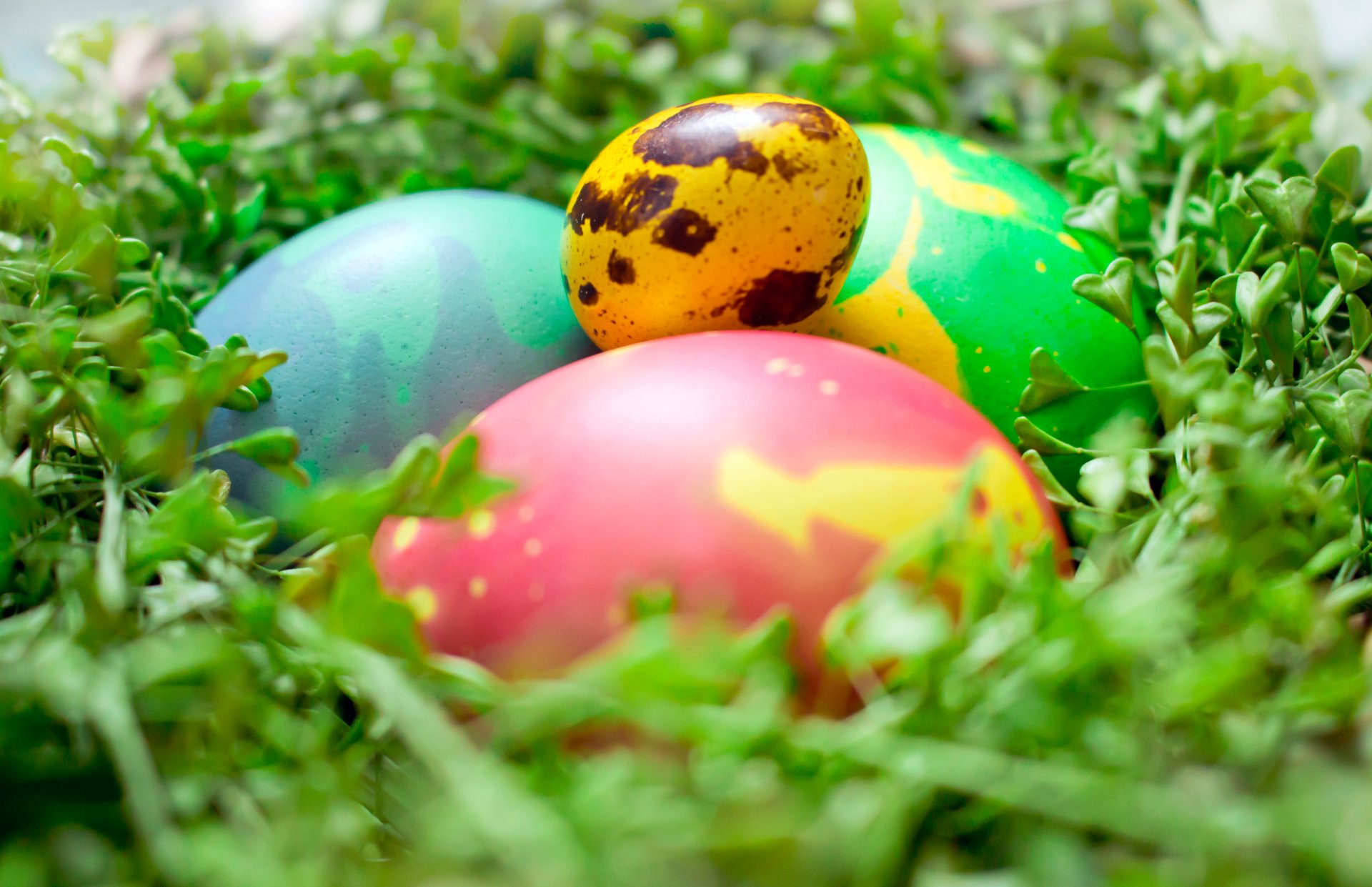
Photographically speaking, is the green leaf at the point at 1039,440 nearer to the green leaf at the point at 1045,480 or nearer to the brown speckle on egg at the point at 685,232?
the green leaf at the point at 1045,480

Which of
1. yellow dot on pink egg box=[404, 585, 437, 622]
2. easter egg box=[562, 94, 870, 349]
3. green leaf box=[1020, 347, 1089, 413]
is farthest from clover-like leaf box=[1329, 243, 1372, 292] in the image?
yellow dot on pink egg box=[404, 585, 437, 622]

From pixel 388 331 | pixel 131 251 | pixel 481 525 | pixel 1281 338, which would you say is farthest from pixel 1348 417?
pixel 131 251

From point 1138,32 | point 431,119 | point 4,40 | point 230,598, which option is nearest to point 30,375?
point 230,598

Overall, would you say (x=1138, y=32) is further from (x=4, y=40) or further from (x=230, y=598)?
(x=4, y=40)

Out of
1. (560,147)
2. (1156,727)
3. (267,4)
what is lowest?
(1156,727)

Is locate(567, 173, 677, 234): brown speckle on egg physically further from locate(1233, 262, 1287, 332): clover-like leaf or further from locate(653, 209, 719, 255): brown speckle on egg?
locate(1233, 262, 1287, 332): clover-like leaf
